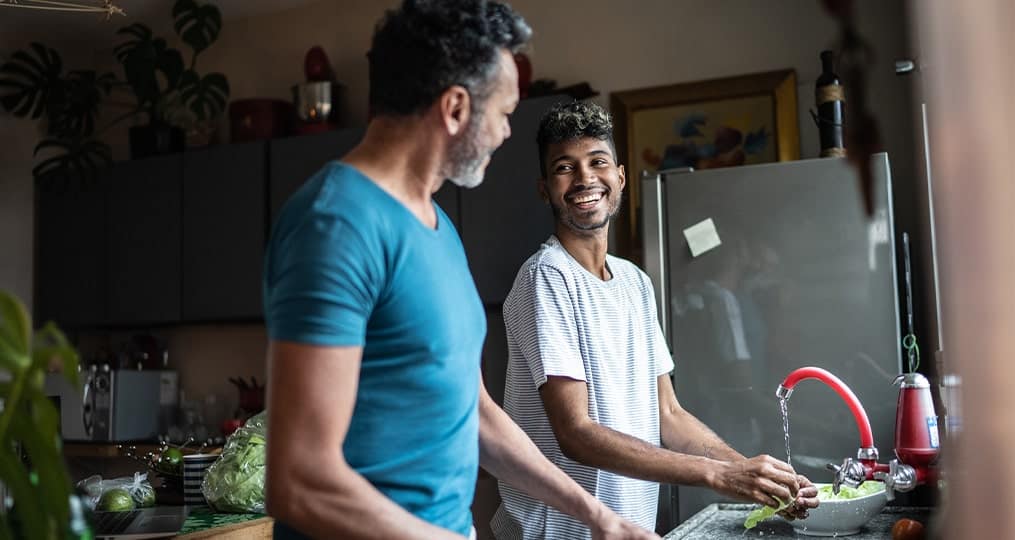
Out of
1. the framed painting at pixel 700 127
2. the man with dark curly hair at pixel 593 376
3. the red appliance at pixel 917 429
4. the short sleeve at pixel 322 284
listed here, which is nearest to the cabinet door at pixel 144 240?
the framed painting at pixel 700 127

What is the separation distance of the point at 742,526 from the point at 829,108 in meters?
1.51

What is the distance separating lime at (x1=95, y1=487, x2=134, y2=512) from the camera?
6.44 ft

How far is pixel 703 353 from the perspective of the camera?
2.85m

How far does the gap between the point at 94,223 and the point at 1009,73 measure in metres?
4.44

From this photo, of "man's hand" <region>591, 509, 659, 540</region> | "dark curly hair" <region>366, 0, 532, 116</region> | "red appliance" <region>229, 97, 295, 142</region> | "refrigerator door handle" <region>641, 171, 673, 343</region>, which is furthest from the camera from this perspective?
"red appliance" <region>229, 97, 295, 142</region>

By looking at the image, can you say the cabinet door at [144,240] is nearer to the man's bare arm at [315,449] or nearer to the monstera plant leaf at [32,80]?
the monstera plant leaf at [32,80]

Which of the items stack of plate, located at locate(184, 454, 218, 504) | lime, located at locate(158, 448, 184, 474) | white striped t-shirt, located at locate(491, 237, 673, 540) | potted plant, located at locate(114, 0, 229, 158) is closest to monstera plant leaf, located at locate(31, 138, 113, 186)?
potted plant, located at locate(114, 0, 229, 158)

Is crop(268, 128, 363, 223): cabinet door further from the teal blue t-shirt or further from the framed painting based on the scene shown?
the teal blue t-shirt

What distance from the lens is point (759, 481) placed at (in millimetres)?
1657

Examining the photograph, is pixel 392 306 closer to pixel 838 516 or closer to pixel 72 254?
pixel 838 516

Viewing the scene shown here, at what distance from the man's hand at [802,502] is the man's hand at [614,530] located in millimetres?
519

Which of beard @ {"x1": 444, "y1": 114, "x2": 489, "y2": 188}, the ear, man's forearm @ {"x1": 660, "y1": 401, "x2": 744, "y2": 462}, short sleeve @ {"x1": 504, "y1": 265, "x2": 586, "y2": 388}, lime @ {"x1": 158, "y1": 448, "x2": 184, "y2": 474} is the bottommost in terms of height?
lime @ {"x1": 158, "y1": 448, "x2": 184, "y2": 474}

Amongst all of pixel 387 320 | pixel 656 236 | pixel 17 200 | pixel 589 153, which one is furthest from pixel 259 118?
pixel 387 320

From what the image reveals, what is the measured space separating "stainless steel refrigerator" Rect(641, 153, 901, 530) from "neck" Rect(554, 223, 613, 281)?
0.85m
